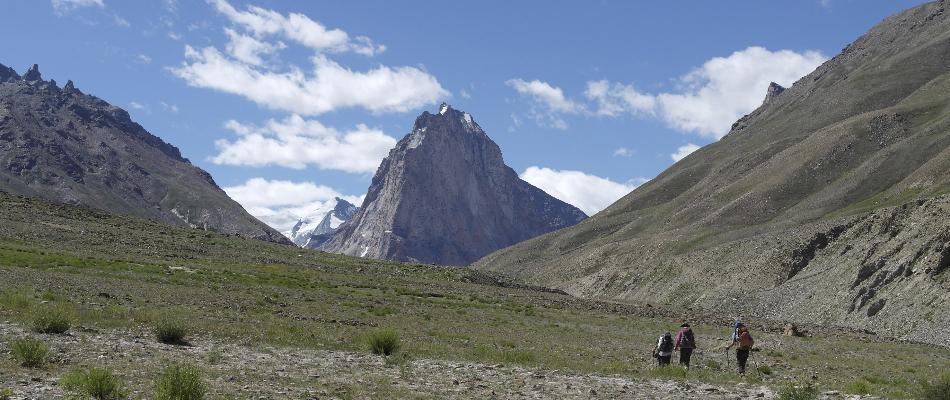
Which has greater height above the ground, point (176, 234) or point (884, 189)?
point (884, 189)

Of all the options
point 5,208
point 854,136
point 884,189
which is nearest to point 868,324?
point 884,189

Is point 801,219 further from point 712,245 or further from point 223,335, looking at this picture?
point 223,335

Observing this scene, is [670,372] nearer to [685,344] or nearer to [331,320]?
[685,344]

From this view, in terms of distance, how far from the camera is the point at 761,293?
325 ft

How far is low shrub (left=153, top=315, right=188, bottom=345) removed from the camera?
91.4 feet

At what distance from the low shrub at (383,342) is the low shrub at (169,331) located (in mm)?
7162

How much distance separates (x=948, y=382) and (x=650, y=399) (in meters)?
8.69

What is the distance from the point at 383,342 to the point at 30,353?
1333 centimetres

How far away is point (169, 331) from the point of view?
27.9 m

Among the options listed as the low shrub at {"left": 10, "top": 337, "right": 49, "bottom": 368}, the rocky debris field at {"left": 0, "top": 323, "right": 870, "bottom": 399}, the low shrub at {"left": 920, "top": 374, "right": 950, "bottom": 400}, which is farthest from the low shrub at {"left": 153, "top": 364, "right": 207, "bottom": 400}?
the low shrub at {"left": 920, "top": 374, "right": 950, "bottom": 400}

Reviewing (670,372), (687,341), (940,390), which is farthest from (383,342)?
(940,390)

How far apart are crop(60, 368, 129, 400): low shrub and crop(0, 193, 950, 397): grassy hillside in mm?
1554

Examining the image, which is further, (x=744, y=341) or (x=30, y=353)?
(x=744, y=341)

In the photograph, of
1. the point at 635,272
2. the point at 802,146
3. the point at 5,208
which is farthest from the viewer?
the point at 802,146
